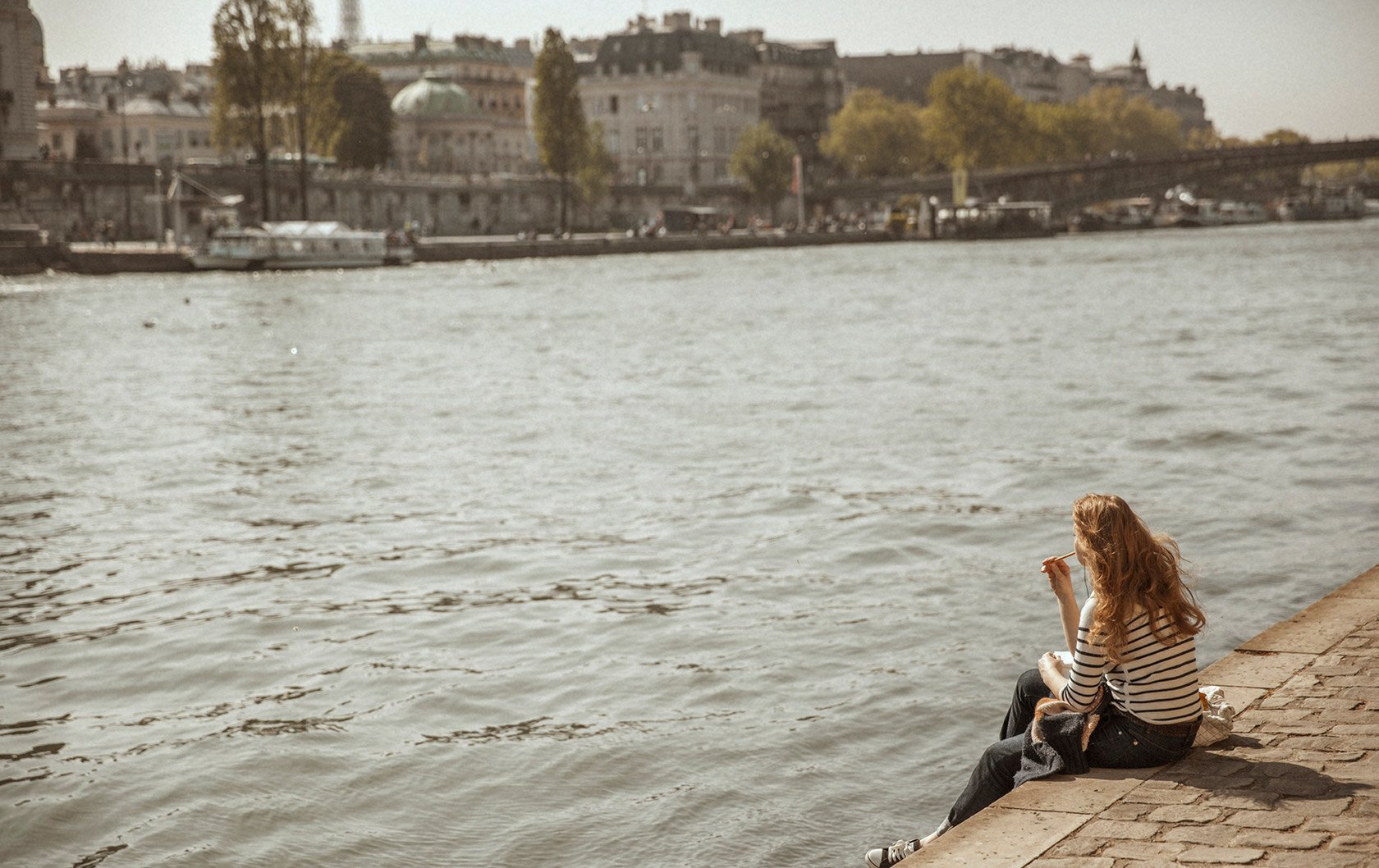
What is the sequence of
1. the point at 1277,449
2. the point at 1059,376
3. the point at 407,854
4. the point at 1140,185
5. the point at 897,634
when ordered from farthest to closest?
the point at 1140,185, the point at 1059,376, the point at 1277,449, the point at 897,634, the point at 407,854

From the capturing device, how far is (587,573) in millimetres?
14211

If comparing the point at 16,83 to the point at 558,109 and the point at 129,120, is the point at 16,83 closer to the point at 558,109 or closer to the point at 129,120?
the point at 558,109

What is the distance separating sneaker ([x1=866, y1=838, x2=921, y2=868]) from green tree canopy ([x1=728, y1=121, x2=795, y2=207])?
11981 centimetres

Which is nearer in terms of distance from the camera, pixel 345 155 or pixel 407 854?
pixel 407 854

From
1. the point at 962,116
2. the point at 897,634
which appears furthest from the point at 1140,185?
the point at 897,634

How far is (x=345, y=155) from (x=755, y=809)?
108 m

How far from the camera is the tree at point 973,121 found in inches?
5492

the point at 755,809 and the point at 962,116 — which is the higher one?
the point at 962,116

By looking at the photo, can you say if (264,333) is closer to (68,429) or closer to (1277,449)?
(68,429)

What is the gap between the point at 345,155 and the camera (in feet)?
369

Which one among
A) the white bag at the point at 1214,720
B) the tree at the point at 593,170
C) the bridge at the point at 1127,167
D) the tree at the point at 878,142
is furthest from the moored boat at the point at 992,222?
the white bag at the point at 1214,720

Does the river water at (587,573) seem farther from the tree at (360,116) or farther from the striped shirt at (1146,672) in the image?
the tree at (360,116)

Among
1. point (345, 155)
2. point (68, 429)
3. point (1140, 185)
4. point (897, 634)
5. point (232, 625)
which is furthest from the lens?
point (1140, 185)

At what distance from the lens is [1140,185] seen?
5285 inches
